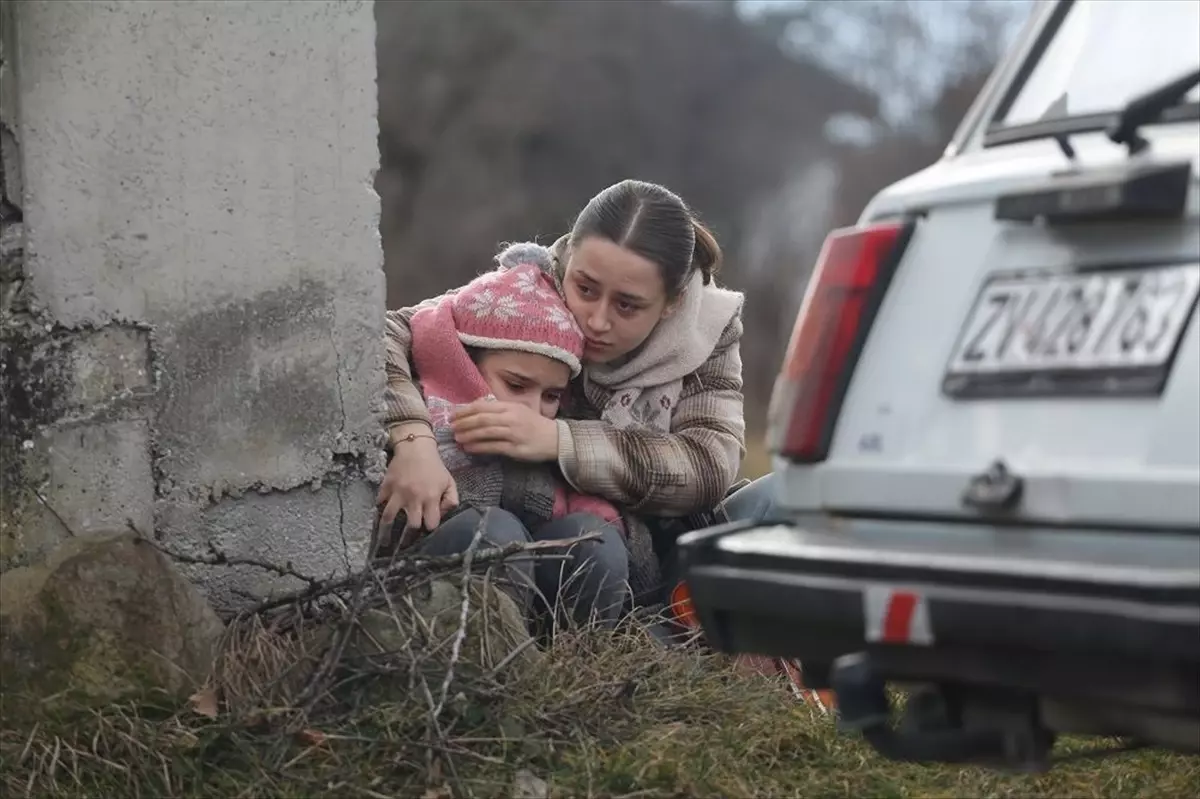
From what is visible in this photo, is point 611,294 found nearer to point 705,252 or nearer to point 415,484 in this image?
point 705,252

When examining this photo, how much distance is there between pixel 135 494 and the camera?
3.48m

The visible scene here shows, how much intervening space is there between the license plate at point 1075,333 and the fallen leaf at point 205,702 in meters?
1.55

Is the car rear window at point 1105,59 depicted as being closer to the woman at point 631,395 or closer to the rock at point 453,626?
the woman at point 631,395

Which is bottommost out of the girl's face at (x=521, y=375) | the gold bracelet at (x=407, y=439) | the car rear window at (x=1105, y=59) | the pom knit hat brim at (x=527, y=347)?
the gold bracelet at (x=407, y=439)

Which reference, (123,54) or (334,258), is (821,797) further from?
(123,54)

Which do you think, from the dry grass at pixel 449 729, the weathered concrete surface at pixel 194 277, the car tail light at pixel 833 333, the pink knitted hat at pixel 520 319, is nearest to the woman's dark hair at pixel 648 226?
the pink knitted hat at pixel 520 319

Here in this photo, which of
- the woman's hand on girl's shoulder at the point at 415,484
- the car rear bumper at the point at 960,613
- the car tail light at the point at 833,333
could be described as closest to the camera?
the car rear bumper at the point at 960,613

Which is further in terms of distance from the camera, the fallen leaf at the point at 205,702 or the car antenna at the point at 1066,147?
the fallen leaf at the point at 205,702

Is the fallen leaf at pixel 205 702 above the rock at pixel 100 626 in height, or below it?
below

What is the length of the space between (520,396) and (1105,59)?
1.68 meters

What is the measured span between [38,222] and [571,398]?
4.83 feet

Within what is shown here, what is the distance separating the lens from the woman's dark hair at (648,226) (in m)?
4.07

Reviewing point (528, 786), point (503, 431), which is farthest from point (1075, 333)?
point (503, 431)

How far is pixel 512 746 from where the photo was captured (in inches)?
128
